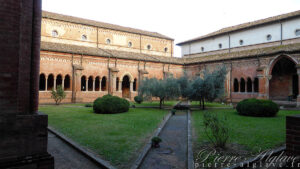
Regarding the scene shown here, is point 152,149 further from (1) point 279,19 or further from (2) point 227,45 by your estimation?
(2) point 227,45

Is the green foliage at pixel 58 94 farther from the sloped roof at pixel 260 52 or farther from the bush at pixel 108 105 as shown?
the sloped roof at pixel 260 52

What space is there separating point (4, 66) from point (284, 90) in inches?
1105

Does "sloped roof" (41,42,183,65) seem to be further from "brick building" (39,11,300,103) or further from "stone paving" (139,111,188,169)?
"stone paving" (139,111,188,169)

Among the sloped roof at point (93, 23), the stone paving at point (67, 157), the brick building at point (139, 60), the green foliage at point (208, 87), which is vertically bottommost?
the stone paving at point (67, 157)

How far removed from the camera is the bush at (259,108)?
13.2m

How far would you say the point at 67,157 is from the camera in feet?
18.4

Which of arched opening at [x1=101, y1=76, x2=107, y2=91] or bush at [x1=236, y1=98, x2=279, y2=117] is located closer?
bush at [x1=236, y1=98, x2=279, y2=117]

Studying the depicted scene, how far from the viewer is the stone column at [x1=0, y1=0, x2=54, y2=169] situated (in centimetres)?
331

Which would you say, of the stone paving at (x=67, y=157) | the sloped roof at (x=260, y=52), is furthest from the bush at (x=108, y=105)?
the sloped roof at (x=260, y=52)

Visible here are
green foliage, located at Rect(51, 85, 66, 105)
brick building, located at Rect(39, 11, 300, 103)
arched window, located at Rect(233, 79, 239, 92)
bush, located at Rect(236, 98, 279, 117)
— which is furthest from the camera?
arched window, located at Rect(233, 79, 239, 92)

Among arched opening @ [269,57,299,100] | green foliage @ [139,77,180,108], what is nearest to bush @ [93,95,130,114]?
green foliage @ [139,77,180,108]

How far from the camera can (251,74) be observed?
2336 cm

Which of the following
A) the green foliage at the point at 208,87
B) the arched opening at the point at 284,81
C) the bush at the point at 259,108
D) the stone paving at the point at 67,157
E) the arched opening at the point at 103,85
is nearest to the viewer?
the stone paving at the point at 67,157

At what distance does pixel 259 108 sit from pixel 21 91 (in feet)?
45.4
